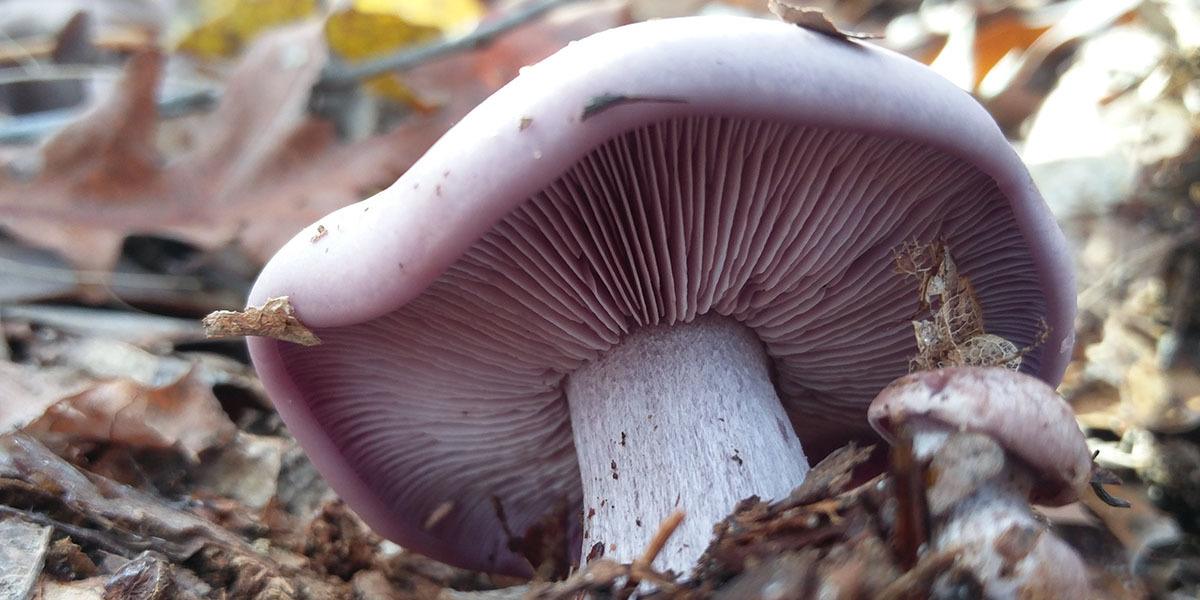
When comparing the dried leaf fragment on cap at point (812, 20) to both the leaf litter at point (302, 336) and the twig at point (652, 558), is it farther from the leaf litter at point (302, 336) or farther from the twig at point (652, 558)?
the twig at point (652, 558)

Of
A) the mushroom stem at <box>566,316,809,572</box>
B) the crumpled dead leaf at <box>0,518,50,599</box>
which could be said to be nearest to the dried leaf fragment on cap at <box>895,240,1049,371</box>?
the mushroom stem at <box>566,316,809,572</box>

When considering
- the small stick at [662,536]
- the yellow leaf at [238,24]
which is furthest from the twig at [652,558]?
the yellow leaf at [238,24]

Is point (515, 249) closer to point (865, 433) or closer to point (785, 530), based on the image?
point (785, 530)

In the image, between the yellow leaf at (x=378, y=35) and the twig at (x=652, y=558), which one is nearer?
the twig at (x=652, y=558)

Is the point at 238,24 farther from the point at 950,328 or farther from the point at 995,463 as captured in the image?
the point at 995,463

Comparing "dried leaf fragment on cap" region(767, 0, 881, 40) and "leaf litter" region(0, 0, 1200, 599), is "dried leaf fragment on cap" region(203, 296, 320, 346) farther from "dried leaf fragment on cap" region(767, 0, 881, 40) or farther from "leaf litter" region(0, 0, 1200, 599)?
"dried leaf fragment on cap" region(767, 0, 881, 40)

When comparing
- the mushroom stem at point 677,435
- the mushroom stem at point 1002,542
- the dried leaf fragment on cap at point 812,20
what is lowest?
the mushroom stem at point 1002,542
